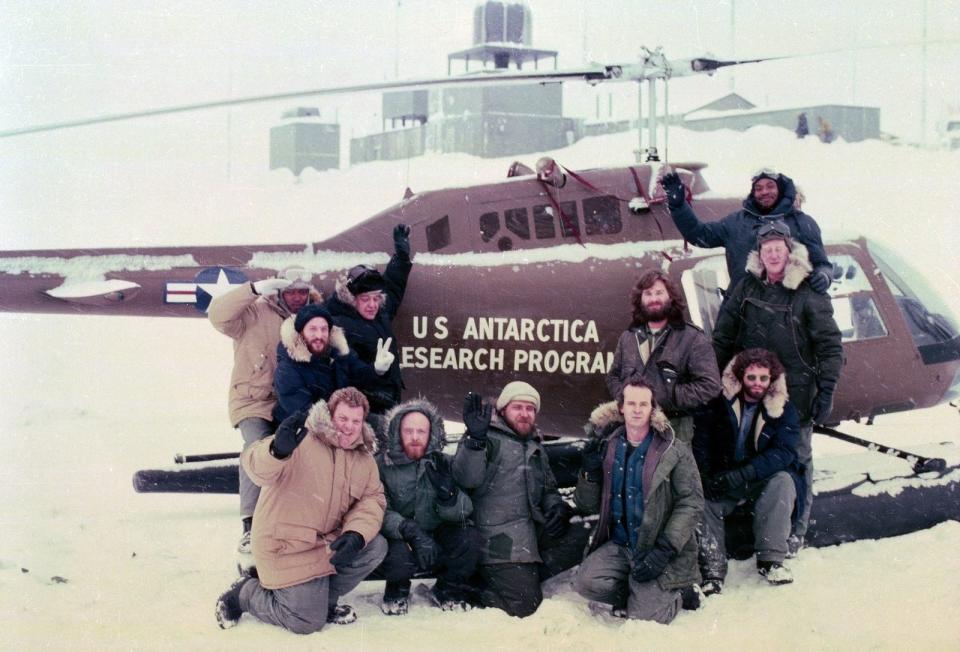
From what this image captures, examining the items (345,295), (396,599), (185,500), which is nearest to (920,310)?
(345,295)

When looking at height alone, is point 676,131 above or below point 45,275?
above

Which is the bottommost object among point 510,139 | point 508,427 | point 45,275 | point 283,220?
point 508,427

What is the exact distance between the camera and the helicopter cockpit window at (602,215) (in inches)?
243

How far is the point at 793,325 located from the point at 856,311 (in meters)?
1.28

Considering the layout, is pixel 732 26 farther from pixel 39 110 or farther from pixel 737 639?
pixel 39 110

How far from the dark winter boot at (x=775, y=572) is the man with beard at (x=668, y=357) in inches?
30.9

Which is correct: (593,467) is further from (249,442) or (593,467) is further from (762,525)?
(249,442)

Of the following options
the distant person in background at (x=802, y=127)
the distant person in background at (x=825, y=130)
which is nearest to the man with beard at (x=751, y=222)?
the distant person in background at (x=802, y=127)

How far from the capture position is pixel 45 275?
7098mm

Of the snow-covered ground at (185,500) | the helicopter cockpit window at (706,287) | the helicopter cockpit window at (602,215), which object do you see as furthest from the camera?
the helicopter cockpit window at (602,215)

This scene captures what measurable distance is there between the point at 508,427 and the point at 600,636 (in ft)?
3.56

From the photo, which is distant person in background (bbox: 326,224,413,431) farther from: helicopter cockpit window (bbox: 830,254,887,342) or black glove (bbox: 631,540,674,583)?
helicopter cockpit window (bbox: 830,254,887,342)

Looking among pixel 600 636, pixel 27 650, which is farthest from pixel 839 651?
pixel 27 650

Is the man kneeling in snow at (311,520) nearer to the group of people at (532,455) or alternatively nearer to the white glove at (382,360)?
the group of people at (532,455)
